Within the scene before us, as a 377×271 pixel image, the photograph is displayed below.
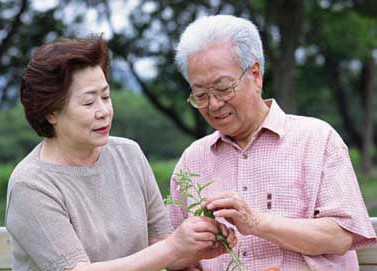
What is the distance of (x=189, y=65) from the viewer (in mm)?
2889

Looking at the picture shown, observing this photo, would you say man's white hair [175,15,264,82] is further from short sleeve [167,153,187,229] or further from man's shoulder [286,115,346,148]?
short sleeve [167,153,187,229]

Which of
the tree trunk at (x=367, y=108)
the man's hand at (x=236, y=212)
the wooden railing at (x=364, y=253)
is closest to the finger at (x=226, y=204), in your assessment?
the man's hand at (x=236, y=212)

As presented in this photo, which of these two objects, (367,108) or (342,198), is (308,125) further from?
(367,108)

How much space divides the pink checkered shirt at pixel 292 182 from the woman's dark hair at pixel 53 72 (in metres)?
0.66

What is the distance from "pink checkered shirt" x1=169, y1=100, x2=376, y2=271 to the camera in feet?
8.98

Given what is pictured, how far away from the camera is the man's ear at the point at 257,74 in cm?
291

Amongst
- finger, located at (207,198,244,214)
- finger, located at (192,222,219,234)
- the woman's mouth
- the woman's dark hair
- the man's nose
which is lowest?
finger, located at (192,222,219,234)

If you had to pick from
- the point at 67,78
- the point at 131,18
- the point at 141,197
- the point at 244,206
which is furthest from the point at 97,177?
the point at 131,18

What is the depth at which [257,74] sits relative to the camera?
295 centimetres

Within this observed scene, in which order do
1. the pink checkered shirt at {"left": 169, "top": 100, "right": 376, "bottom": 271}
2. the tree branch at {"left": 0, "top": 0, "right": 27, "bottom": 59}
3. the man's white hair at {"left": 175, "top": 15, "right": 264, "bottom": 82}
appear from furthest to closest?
1. the tree branch at {"left": 0, "top": 0, "right": 27, "bottom": 59}
2. the man's white hair at {"left": 175, "top": 15, "right": 264, "bottom": 82}
3. the pink checkered shirt at {"left": 169, "top": 100, "right": 376, "bottom": 271}

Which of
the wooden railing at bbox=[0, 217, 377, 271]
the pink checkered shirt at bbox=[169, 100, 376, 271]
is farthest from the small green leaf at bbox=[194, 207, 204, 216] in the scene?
the wooden railing at bbox=[0, 217, 377, 271]

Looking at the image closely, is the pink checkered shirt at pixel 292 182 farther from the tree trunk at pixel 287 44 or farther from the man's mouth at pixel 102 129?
the tree trunk at pixel 287 44

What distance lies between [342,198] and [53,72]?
1.07 metres

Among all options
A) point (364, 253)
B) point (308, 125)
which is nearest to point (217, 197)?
point (308, 125)
